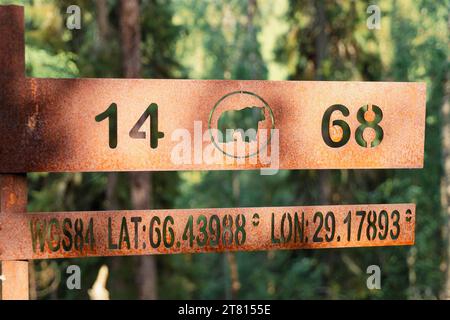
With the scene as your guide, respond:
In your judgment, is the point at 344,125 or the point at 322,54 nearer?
the point at 344,125

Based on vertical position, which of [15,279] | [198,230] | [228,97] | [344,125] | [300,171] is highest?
[228,97]

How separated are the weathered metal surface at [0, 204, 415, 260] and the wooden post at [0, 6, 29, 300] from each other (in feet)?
0.26

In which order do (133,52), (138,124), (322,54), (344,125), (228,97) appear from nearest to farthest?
(138,124) < (228,97) < (344,125) < (133,52) < (322,54)

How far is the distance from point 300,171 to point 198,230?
39.9 feet

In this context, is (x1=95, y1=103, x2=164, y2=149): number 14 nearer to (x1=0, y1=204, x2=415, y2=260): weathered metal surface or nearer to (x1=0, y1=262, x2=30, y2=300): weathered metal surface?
(x1=0, y1=204, x2=415, y2=260): weathered metal surface

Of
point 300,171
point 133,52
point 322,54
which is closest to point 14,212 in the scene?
point 133,52

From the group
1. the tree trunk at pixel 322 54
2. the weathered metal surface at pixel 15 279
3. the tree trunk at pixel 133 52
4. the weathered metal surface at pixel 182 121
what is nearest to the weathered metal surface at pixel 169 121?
the weathered metal surface at pixel 182 121

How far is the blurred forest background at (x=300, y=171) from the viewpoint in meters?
12.2

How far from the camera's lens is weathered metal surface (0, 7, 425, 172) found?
395cm

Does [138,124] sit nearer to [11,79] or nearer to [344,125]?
[11,79]

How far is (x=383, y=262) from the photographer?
17.3m

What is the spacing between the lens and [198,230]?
13.5 feet

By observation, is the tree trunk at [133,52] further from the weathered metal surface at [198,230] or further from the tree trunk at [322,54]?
the weathered metal surface at [198,230]

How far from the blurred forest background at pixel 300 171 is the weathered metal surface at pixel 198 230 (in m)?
7.05
